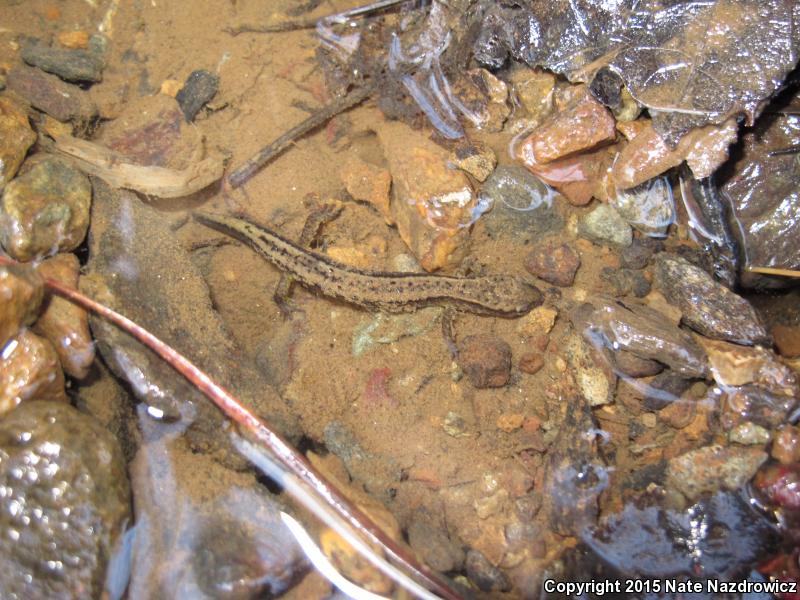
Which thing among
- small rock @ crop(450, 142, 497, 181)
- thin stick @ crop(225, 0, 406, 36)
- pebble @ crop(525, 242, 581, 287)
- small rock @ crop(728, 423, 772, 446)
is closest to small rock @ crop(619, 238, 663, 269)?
pebble @ crop(525, 242, 581, 287)

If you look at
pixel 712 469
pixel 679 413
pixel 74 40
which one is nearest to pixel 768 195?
pixel 679 413

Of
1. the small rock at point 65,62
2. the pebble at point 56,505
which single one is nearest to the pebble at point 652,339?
the pebble at point 56,505

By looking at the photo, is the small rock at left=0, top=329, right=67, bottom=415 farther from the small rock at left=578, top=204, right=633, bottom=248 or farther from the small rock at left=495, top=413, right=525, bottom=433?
the small rock at left=578, top=204, right=633, bottom=248

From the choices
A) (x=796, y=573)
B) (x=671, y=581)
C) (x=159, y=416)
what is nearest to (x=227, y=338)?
(x=159, y=416)

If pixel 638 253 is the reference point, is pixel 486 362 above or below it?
below

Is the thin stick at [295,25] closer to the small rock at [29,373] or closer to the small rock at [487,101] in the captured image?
the small rock at [487,101]
